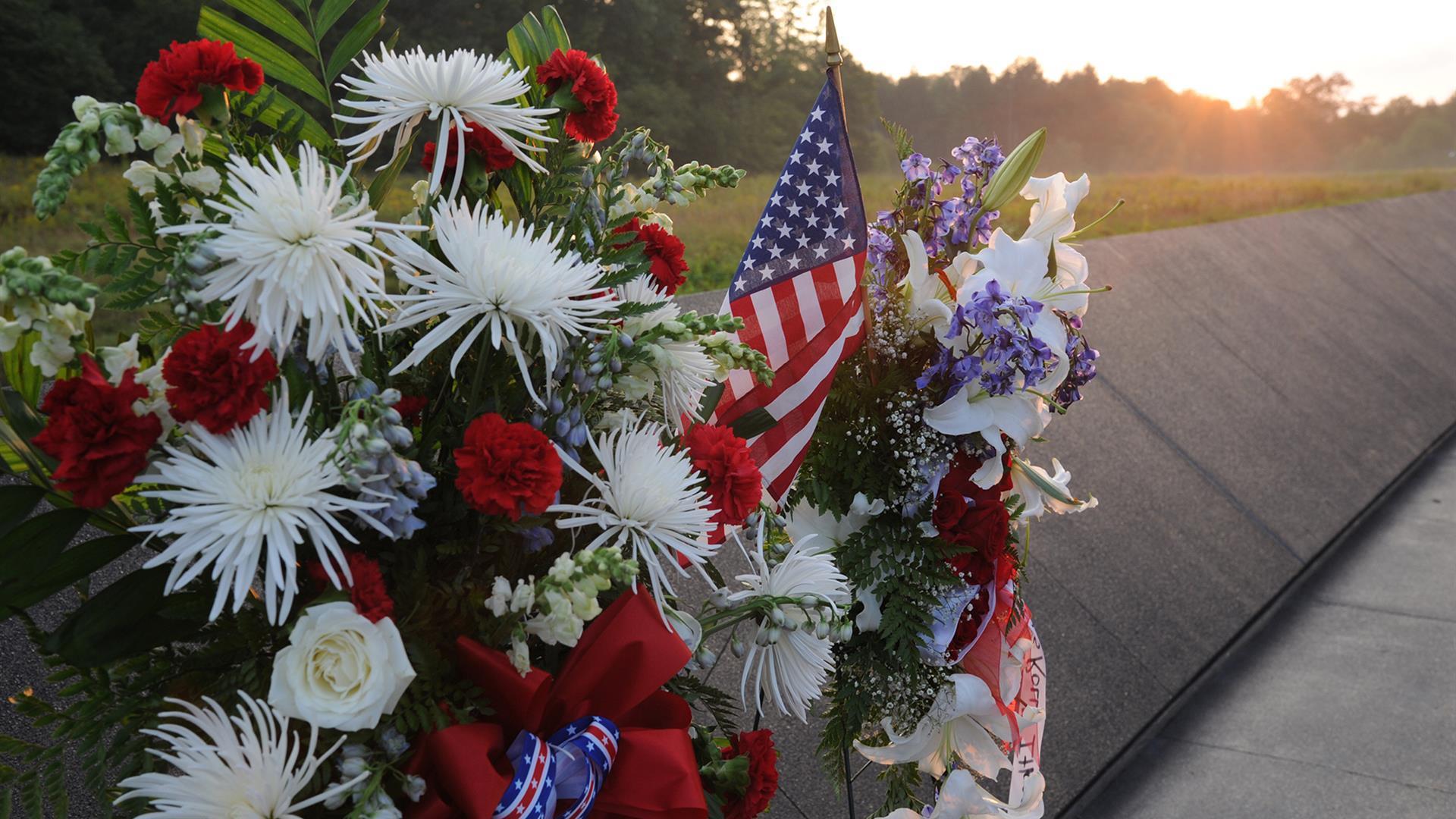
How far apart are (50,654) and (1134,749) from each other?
3.10 meters

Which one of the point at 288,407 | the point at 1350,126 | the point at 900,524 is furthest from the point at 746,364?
the point at 1350,126

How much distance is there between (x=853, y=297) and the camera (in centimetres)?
162

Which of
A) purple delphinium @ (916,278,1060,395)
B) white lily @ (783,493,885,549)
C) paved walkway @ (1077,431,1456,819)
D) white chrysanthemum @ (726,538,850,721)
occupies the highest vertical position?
purple delphinium @ (916,278,1060,395)

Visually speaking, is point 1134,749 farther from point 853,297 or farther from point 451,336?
point 451,336

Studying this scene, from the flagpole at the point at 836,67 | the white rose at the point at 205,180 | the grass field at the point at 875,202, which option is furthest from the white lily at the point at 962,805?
the white rose at the point at 205,180

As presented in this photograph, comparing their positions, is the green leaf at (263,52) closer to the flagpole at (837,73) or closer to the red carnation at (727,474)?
the red carnation at (727,474)

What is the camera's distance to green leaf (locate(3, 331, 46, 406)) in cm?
84

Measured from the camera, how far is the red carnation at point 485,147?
949mm

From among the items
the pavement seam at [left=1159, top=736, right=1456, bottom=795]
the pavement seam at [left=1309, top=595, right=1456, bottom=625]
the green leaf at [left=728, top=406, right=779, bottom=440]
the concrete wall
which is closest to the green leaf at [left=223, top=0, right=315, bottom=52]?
the green leaf at [left=728, top=406, right=779, bottom=440]

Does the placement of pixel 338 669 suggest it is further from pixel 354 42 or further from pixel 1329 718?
pixel 1329 718

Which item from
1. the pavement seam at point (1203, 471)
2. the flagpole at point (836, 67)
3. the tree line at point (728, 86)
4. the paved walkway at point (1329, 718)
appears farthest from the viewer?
the tree line at point (728, 86)

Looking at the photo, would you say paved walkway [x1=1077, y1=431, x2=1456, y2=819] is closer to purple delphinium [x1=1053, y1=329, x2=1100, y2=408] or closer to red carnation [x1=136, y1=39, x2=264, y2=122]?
purple delphinium [x1=1053, y1=329, x2=1100, y2=408]

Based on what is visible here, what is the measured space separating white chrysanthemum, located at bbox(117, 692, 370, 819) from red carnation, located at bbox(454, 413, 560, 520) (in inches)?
8.2

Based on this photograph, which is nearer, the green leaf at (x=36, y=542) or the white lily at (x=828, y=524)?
the green leaf at (x=36, y=542)
